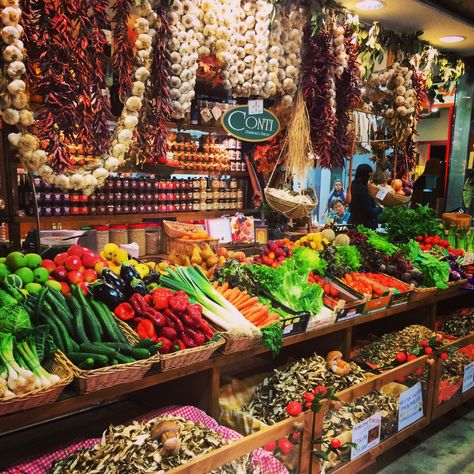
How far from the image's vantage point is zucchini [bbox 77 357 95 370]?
1.96 metres

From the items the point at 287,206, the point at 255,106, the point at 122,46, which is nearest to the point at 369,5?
the point at 255,106

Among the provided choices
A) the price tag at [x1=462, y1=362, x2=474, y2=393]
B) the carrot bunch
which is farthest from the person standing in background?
the carrot bunch

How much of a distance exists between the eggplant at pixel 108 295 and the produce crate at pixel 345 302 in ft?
4.94

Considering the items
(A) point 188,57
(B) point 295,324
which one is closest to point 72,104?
(A) point 188,57

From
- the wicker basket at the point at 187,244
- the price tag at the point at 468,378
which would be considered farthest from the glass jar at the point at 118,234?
the price tag at the point at 468,378

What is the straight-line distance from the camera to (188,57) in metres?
3.40

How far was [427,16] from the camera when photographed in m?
4.79

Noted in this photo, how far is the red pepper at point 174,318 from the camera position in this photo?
94.8 inches

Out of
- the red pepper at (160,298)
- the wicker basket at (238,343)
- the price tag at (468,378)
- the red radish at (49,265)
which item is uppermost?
the red radish at (49,265)

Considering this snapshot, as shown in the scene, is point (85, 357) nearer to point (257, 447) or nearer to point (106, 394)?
point (106, 394)

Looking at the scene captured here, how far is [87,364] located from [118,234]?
11.3 ft

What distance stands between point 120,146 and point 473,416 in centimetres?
387

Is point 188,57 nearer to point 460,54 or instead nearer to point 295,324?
point 295,324

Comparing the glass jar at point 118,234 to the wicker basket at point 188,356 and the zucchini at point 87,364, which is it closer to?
the wicker basket at point 188,356
